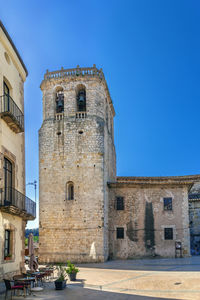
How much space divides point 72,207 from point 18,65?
13.9 metres

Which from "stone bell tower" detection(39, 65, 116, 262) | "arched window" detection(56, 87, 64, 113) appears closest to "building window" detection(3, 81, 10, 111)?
"stone bell tower" detection(39, 65, 116, 262)

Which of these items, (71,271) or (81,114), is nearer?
(71,271)

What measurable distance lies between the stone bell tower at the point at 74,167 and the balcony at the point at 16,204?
11199mm

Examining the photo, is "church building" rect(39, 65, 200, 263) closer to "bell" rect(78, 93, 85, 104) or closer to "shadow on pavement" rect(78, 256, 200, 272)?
"bell" rect(78, 93, 85, 104)

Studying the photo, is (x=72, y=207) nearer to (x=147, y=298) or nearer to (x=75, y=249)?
(x=75, y=249)

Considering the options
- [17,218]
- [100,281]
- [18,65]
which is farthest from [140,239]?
[18,65]

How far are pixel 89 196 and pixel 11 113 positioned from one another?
14.8 metres

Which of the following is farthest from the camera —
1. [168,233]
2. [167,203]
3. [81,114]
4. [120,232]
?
[167,203]

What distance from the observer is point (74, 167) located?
2844 cm

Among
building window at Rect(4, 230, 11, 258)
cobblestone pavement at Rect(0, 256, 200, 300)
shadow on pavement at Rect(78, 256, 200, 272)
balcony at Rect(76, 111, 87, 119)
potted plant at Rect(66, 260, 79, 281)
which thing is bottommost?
shadow on pavement at Rect(78, 256, 200, 272)

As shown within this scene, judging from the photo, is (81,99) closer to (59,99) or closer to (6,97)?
(59,99)

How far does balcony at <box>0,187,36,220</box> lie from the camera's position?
13461mm

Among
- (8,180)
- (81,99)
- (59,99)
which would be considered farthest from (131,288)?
(59,99)

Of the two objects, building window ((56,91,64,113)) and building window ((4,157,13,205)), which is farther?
building window ((56,91,64,113))
